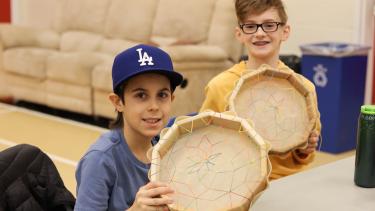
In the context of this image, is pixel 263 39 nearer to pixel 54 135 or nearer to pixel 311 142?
pixel 311 142

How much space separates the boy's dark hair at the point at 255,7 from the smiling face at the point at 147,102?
0.73 metres

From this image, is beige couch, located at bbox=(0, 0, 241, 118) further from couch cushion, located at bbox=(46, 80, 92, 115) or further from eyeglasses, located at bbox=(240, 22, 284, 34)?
eyeglasses, located at bbox=(240, 22, 284, 34)

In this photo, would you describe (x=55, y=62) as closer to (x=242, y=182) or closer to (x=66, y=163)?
(x=66, y=163)

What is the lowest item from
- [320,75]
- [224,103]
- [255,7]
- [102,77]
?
[102,77]

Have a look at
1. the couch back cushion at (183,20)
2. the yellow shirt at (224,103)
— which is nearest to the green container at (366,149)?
the yellow shirt at (224,103)

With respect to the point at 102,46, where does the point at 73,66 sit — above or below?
below

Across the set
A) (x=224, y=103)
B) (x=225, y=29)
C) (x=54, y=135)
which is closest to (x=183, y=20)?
(x=225, y=29)

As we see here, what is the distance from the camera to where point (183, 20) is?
5.54 m

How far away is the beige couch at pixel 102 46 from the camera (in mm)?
5211

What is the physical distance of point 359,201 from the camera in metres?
1.69

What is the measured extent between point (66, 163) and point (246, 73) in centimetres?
266

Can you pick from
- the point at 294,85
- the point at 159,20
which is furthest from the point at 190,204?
the point at 159,20

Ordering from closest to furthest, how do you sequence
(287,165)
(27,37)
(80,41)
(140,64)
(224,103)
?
(140,64), (287,165), (224,103), (80,41), (27,37)

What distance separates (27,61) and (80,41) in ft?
1.92
